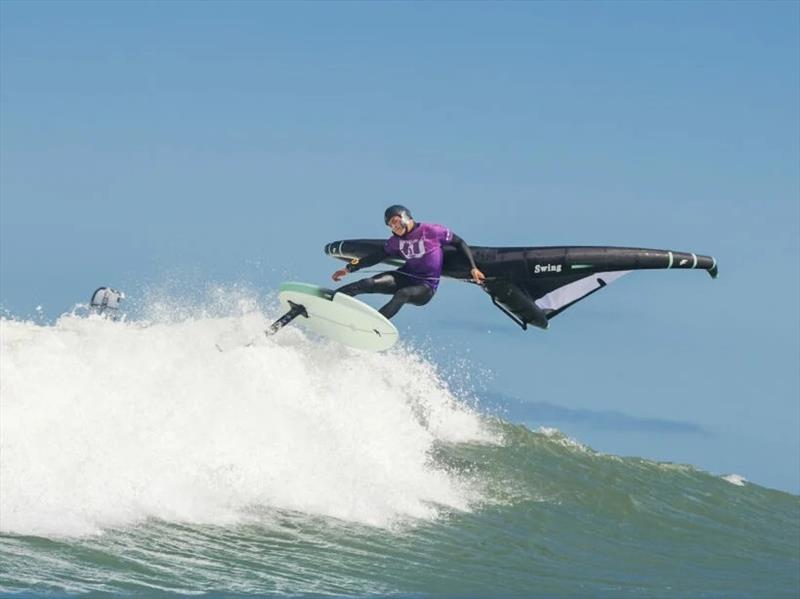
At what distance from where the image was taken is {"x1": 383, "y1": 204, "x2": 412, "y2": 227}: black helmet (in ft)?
38.2

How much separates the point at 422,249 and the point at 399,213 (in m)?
0.47

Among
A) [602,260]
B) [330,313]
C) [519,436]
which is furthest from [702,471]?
[330,313]

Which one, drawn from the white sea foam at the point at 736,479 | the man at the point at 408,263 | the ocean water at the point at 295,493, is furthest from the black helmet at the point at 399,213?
the white sea foam at the point at 736,479

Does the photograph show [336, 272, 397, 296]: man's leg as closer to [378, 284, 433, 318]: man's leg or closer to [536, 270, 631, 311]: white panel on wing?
[378, 284, 433, 318]: man's leg

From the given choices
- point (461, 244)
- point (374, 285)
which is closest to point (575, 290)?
point (461, 244)

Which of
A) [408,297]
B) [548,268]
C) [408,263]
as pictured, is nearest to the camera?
[408,297]

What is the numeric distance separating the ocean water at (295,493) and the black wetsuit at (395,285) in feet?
4.17

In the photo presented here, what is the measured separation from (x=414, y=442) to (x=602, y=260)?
3.29 metres

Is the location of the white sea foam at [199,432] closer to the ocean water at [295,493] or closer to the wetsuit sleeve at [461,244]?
the ocean water at [295,493]

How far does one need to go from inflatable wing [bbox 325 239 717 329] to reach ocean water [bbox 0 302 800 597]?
178 cm

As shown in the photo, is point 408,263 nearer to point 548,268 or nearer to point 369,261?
point 369,261

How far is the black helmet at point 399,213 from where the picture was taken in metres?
11.6

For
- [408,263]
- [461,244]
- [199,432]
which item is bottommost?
[199,432]

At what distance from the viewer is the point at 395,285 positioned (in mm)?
11891
